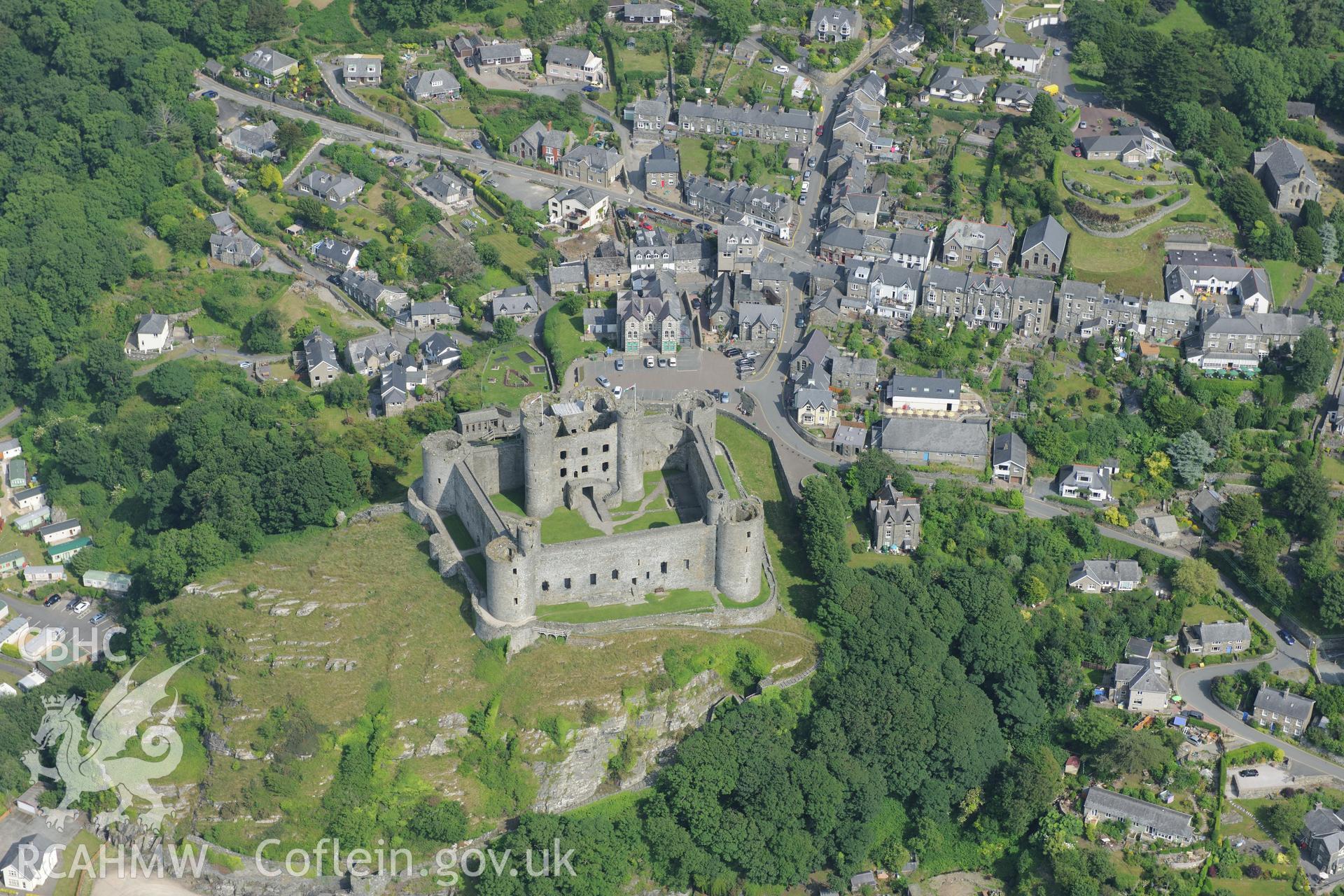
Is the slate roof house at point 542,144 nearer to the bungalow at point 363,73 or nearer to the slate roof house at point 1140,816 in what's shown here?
the bungalow at point 363,73

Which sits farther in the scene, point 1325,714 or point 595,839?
point 1325,714

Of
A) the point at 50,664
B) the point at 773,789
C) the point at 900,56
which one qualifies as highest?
the point at 900,56

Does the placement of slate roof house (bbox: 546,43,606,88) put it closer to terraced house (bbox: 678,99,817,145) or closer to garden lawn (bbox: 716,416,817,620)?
terraced house (bbox: 678,99,817,145)

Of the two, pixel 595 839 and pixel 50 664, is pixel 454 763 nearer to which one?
pixel 595 839

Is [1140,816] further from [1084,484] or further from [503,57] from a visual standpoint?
[503,57]

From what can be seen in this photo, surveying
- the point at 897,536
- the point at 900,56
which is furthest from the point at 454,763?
the point at 900,56

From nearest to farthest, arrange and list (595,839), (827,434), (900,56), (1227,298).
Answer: (595,839) < (827,434) < (1227,298) < (900,56)
